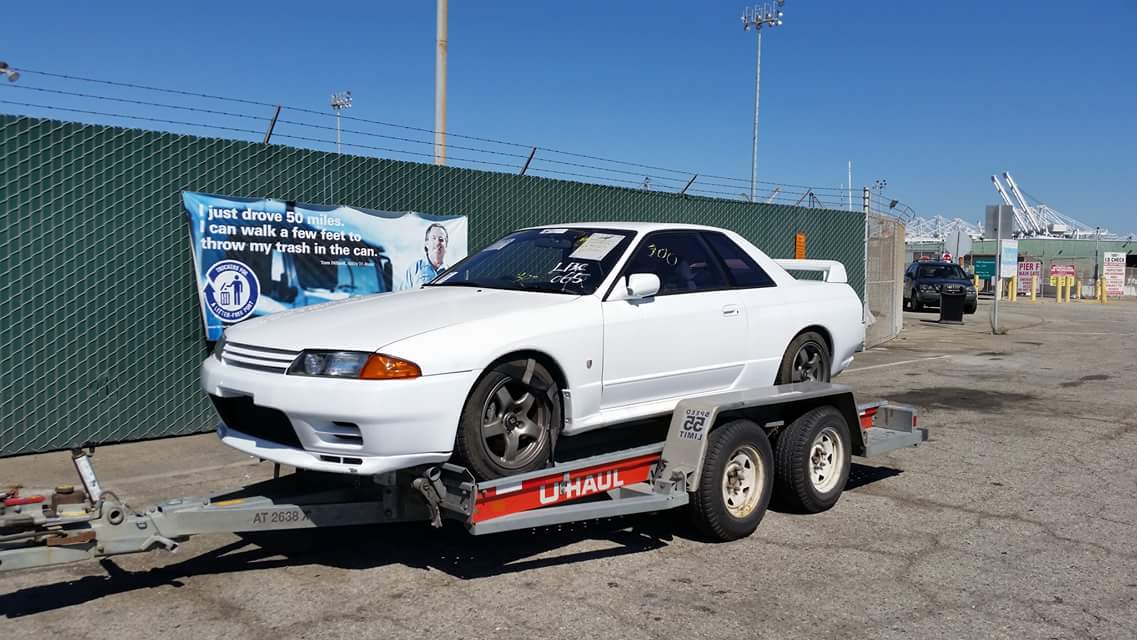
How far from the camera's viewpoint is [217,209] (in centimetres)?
830

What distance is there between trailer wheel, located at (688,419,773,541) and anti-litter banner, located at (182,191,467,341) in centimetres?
483

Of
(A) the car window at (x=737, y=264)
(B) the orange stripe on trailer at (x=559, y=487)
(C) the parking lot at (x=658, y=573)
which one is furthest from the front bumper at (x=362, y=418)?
(A) the car window at (x=737, y=264)

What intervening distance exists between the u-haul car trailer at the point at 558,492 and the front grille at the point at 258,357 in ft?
2.20

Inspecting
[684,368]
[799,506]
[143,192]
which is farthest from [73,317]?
[799,506]

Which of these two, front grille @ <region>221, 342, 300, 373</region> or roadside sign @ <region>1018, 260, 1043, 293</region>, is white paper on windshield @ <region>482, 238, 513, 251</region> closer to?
front grille @ <region>221, 342, 300, 373</region>

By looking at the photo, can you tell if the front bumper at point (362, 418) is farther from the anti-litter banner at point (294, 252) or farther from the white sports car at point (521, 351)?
the anti-litter banner at point (294, 252)

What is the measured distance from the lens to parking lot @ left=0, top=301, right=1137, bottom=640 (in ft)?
14.0

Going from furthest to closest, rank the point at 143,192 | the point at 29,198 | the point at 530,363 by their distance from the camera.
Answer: the point at 143,192
the point at 29,198
the point at 530,363

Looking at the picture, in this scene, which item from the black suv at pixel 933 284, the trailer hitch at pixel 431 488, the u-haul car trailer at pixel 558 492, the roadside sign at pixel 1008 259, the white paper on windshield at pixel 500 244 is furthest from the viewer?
the roadside sign at pixel 1008 259

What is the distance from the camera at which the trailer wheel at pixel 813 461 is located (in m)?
5.98

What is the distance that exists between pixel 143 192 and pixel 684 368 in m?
5.04

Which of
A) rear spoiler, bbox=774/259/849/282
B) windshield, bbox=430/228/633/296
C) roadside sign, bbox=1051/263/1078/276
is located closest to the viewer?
windshield, bbox=430/228/633/296

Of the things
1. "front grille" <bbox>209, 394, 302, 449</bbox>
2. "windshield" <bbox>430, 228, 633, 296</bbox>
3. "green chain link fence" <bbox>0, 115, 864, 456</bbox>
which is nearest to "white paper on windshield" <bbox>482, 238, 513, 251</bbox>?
"windshield" <bbox>430, 228, 633, 296</bbox>

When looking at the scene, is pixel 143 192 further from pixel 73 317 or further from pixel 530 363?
pixel 530 363
